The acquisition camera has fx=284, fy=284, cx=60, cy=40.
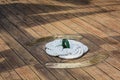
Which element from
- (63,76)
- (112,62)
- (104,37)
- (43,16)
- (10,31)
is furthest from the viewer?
(43,16)

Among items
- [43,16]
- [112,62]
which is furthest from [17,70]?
[43,16]

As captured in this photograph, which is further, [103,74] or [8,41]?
[8,41]

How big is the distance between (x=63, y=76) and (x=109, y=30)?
6.14 feet

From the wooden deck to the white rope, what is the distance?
0.09 meters

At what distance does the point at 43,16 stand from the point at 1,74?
2478 mm

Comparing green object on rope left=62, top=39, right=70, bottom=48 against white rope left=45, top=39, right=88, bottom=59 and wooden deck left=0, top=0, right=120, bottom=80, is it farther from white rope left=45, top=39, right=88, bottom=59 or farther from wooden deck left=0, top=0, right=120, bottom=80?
wooden deck left=0, top=0, right=120, bottom=80

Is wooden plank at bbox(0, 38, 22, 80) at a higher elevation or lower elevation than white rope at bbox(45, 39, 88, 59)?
lower

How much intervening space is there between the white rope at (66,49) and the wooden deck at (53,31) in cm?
9

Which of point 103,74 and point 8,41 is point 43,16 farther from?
point 103,74

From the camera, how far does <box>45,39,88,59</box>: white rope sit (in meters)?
4.66

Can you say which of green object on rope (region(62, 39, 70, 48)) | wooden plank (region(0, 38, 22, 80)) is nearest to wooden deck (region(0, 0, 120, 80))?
wooden plank (region(0, 38, 22, 80))

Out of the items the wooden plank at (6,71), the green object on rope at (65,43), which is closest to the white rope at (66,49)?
the green object on rope at (65,43)

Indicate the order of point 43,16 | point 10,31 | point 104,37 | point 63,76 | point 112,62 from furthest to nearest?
point 43,16 < point 10,31 < point 104,37 < point 112,62 < point 63,76

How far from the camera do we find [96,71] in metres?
4.29
